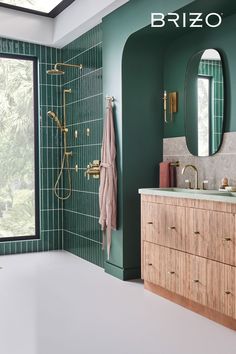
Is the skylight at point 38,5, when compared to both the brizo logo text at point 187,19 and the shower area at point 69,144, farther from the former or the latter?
the brizo logo text at point 187,19

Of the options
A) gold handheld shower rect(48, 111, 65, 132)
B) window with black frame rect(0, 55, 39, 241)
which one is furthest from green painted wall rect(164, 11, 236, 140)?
window with black frame rect(0, 55, 39, 241)

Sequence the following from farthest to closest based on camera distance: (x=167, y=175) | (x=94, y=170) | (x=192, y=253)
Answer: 1. (x=94, y=170)
2. (x=167, y=175)
3. (x=192, y=253)

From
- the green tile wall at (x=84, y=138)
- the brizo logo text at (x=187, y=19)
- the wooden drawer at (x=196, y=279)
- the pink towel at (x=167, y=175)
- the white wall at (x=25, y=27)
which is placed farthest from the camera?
the white wall at (x=25, y=27)

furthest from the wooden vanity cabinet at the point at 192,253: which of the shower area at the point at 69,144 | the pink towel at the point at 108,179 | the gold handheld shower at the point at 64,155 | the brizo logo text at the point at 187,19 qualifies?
the gold handheld shower at the point at 64,155

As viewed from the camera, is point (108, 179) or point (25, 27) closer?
point (108, 179)

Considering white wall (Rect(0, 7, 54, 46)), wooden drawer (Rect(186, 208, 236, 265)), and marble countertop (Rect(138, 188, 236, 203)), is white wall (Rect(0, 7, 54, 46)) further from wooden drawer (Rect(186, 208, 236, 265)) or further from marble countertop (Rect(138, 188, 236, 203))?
wooden drawer (Rect(186, 208, 236, 265))

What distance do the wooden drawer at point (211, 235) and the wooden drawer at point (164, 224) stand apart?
0.29 ft

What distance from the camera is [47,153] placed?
579cm

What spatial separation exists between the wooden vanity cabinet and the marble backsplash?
0.51 m

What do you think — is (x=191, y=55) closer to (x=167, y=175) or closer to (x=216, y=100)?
(x=216, y=100)

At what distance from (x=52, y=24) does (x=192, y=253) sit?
3.42 metres

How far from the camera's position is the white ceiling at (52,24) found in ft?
15.5

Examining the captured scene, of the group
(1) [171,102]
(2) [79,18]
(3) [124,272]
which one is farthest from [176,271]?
(2) [79,18]

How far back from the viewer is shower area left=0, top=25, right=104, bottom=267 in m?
4.98
